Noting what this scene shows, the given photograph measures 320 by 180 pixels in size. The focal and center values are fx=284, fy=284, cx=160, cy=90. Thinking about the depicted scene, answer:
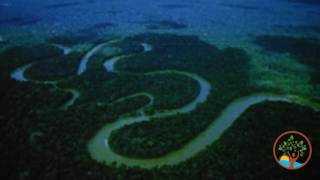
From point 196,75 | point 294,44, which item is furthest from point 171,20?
point 196,75

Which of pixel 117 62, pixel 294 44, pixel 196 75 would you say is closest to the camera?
pixel 196 75

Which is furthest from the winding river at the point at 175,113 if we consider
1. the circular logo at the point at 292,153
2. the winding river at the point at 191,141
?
the circular logo at the point at 292,153

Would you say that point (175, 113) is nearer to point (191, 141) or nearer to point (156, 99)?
point (156, 99)

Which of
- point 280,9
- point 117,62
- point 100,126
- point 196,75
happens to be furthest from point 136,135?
point 280,9

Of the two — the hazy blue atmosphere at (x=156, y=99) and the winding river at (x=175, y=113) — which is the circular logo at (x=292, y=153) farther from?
the winding river at (x=175, y=113)

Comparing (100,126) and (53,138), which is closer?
(53,138)

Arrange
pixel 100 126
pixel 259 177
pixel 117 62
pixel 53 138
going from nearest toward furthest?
pixel 259 177
pixel 53 138
pixel 100 126
pixel 117 62

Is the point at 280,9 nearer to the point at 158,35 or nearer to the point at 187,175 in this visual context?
the point at 158,35

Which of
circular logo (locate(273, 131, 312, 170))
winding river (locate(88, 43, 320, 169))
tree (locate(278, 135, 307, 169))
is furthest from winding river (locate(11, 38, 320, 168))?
tree (locate(278, 135, 307, 169))

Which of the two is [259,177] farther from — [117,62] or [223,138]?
[117,62]
